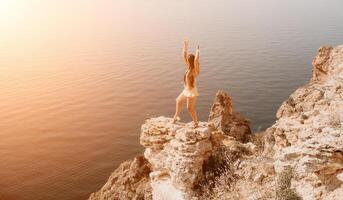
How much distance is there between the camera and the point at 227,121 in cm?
2816

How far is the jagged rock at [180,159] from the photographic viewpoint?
1280 cm

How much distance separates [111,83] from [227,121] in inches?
1497

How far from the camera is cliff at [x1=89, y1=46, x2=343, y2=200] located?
9.66m

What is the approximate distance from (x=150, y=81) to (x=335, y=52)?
4429cm

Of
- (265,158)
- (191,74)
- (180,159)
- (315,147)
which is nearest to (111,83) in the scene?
(191,74)

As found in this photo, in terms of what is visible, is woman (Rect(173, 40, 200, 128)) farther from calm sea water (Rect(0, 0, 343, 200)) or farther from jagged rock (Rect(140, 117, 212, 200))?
calm sea water (Rect(0, 0, 343, 200))

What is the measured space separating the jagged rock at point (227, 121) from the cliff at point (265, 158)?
902 centimetres

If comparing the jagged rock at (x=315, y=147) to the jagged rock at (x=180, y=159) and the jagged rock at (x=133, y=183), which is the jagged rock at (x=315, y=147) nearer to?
the jagged rock at (x=180, y=159)

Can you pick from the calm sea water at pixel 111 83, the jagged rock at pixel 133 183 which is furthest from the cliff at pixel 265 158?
the calm sea water at pixel 111 83

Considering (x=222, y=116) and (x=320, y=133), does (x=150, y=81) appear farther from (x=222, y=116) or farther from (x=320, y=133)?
(x=320, y=133)

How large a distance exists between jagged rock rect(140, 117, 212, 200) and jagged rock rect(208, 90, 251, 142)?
11003 mm

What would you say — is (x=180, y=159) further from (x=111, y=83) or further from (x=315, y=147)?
(x=111, y=83)

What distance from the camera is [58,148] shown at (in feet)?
141

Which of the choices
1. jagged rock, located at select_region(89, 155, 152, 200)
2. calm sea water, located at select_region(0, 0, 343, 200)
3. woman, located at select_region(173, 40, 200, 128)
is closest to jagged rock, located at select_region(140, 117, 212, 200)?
woman, located at select_region(173, 40, 200, 128)
